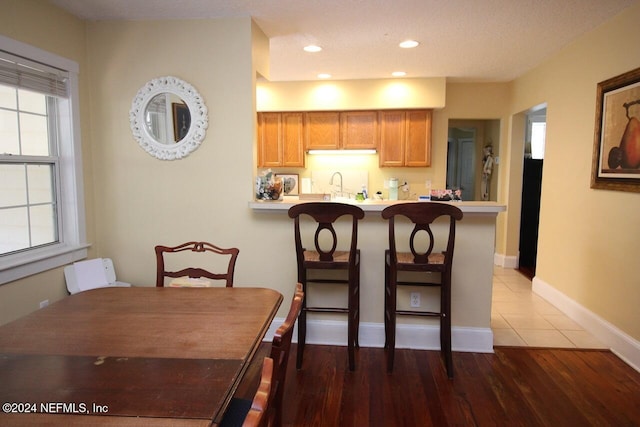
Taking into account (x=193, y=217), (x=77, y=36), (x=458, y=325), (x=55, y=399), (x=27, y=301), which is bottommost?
(x=458, y=325)

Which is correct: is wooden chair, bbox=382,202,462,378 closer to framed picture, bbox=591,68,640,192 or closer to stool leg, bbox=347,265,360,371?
stool leg, bbox=347,265,360,371

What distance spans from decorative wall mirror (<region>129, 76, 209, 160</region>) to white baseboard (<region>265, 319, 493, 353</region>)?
154cm

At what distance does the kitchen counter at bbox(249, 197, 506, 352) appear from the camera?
284 cm

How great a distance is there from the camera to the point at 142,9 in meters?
2.72

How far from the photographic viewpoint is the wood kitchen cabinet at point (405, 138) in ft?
16.3

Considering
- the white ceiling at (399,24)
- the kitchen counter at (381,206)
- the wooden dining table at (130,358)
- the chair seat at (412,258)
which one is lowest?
the wooden dining table at (130,358)

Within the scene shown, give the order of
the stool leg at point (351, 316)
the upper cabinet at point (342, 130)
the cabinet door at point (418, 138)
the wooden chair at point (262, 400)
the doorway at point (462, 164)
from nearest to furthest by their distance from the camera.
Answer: the wooden chair at point (262, 400) < the stool leg at point (351, 316) < the cabinet door at point (418, 138) < the upper cabinet at point (342, 130) < the doorway at point (462, 164)

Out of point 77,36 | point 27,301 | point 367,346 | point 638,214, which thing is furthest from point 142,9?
point 638,214

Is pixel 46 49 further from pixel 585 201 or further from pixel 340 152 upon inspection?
pixel 585 201

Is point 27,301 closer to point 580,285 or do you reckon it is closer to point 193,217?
point 193,217

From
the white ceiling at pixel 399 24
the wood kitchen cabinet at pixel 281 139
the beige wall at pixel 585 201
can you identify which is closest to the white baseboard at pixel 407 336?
the beige wall at pixel 585 201

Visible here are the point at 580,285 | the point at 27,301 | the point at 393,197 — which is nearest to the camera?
the point at 27,301

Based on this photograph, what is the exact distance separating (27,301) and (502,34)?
13.0ft

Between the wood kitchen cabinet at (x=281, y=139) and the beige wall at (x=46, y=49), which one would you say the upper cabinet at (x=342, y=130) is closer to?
the wood kitchen cabinet at (x=281, y=139)
